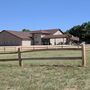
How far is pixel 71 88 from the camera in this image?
1019cm

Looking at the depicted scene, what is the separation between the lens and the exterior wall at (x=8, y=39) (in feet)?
295

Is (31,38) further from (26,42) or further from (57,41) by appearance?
(57,41)

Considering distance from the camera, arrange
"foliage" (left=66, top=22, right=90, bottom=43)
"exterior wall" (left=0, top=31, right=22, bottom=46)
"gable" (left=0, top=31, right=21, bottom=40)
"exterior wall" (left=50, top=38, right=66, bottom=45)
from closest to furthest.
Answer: "exterior wall" (left=0, top=31, right=22, bottom=46)
"gable" (left=0, top=31, right=21, bottom=40)
"exterior wall" (left=50, top=38, right=66, bottom=45)
"foliage" (left=66, top=22, right=90, bottom=43)

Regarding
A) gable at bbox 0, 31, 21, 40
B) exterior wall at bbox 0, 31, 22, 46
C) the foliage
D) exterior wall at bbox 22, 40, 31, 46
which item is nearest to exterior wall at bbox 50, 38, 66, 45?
exterior wall at bbox 22, 40, 31, 46

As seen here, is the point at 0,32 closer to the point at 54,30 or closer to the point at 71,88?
the point at 54,30

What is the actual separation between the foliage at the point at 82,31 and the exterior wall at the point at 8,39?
28.1 meters

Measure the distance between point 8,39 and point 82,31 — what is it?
35.0 meters

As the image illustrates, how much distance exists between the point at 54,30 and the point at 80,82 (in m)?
90.8

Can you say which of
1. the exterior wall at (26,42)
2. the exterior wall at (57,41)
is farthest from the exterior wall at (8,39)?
the exterior wall at (57,41)

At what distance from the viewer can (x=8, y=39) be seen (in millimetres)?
91875

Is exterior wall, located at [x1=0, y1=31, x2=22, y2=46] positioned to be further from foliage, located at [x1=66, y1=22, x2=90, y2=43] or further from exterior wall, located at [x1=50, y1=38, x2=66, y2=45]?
foliage, located at [x1=66, y1=22, x2=90, y2=43]

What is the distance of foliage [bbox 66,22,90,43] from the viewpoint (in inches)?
4296

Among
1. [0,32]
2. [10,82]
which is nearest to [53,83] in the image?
[10,82]

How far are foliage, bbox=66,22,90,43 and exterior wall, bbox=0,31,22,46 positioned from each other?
1105 inches
